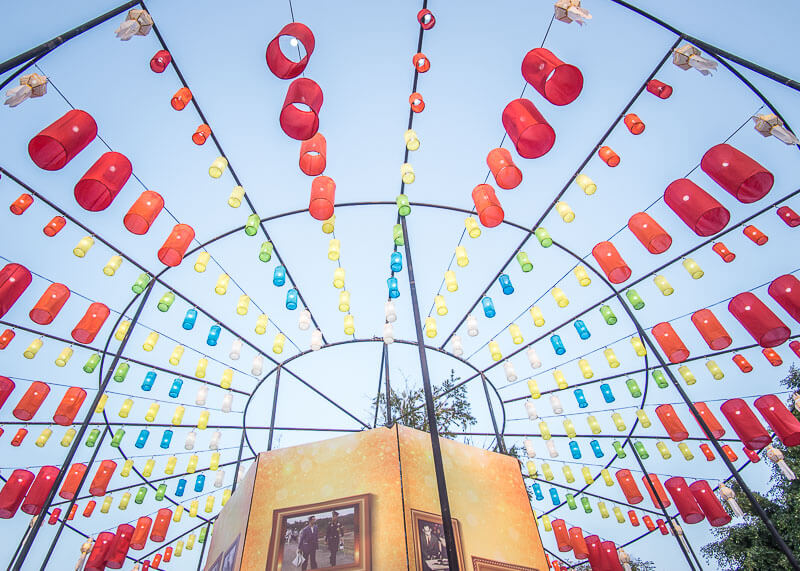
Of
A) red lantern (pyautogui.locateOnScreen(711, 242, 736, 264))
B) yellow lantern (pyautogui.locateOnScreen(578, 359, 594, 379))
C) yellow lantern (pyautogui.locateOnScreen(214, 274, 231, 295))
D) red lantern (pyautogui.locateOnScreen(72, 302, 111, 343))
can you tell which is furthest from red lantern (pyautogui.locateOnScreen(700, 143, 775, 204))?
red lantern (pyautogui.locateOnScreen(72, 302, 111, 343))

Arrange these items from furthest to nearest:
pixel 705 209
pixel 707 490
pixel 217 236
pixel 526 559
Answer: pixel 707 490, pixel 217 236, pixel 526 559, pixel 705 209

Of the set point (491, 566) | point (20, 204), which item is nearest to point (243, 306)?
point (20, 204)

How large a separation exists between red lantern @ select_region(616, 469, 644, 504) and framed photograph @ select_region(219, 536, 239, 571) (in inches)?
315

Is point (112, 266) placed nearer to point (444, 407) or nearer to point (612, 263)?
point (612, 263)

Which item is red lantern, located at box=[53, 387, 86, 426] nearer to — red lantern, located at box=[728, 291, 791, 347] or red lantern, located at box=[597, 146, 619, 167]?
red lantern, located at box=[597, 146, 619, 167]

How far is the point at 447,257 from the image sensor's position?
962 centimetres

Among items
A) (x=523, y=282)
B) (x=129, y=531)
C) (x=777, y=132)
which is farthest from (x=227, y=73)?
(x=129, y=531)

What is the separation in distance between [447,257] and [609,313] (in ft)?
11.8

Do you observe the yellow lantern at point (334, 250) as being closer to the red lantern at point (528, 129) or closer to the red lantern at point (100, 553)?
the red lantern at point (528, 129)

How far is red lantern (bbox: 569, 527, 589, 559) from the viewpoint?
10.1 meters

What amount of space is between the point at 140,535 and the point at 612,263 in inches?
439

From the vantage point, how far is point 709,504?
8.00 m

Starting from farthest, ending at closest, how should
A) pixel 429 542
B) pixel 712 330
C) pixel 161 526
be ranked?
1. pixel 161 526
2. pixel 712 330
3. pixel 429 542

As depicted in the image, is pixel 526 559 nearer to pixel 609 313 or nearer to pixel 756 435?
pixel 609 313
